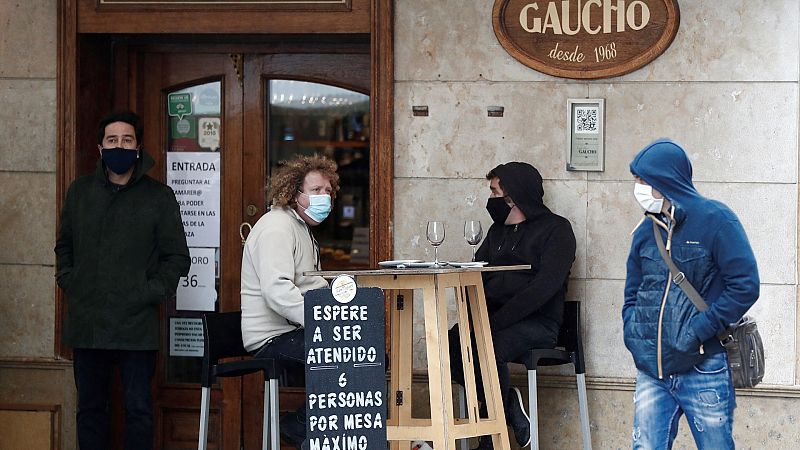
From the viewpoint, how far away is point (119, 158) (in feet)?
17.8

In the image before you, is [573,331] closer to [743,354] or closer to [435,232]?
[435,232]

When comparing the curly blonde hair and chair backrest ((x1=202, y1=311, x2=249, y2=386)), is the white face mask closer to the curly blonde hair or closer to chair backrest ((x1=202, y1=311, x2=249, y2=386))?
the curly blonde hair

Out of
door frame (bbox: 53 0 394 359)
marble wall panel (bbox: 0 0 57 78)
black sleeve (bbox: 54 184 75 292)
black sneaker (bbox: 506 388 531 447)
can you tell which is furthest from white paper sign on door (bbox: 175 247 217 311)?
black sneaker (bbox: 506 388 531 447)

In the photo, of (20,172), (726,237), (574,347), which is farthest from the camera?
(20,172)

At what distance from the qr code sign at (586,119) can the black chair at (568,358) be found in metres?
0.89

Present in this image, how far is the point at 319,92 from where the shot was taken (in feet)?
20.8

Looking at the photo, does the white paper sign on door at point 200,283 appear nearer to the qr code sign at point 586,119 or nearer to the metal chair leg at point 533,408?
the metal chair leg at point 533,408

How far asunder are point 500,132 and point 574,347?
1155mm

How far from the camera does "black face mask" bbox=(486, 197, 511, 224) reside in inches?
217

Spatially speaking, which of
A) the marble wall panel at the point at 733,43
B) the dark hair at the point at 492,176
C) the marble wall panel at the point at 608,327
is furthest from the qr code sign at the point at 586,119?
the marble wall panel at the point at 608,327

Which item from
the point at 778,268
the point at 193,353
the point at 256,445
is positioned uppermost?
the point at 778,268

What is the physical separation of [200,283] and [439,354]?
204 centimetres

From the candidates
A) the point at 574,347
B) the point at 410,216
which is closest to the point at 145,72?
the point at 410,216

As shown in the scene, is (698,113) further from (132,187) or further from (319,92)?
(132,187)
